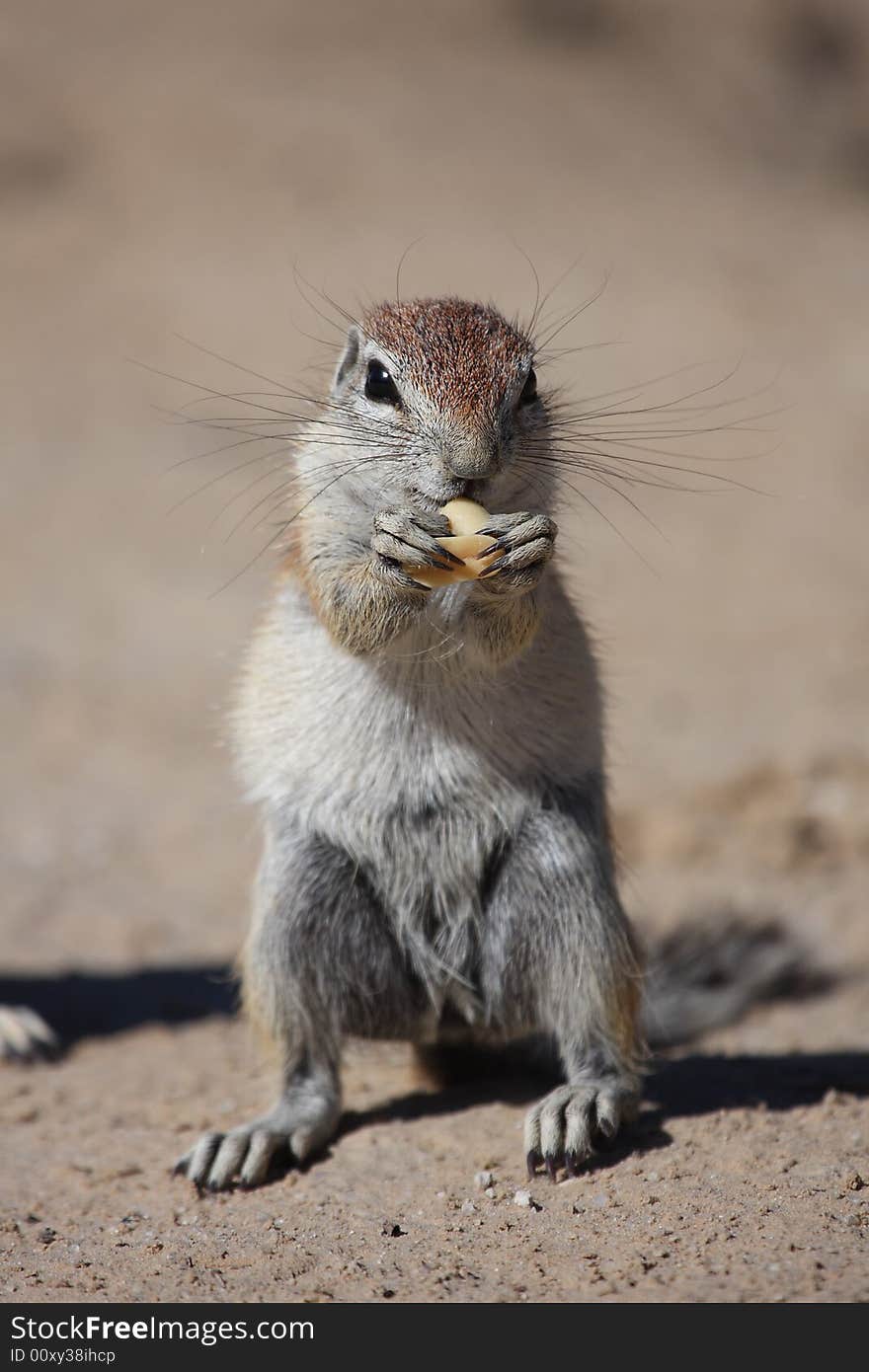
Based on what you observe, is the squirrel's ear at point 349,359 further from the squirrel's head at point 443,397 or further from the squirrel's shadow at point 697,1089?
the squirrel's shadow at point 697,1089

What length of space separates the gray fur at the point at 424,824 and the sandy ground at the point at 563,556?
31cm

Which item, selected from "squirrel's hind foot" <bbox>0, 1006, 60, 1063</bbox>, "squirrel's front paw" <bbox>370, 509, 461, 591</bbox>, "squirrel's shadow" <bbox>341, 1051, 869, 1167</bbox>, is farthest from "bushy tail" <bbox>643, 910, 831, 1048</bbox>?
"squirrel's front paw" <bbox>370, 509, 461, 591</bbox>

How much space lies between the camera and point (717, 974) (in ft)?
17.4

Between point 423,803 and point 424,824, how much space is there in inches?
2.1

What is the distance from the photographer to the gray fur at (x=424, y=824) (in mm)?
3777

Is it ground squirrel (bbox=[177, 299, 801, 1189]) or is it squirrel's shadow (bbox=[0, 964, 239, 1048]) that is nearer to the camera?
ground squirrel (bbox=[177, 299, 801, 1189])

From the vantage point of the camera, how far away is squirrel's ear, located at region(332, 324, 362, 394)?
13.5 feet

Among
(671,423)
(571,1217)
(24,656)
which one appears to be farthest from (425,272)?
(571,1217)

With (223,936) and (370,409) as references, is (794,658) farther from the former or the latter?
(370,409)

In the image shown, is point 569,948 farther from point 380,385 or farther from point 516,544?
point 380,385

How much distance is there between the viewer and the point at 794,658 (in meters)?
8.45

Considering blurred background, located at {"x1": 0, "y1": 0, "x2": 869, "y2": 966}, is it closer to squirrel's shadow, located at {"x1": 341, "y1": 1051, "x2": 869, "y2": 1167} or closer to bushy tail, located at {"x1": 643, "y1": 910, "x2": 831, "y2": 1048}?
bushy tail, located at {"x1": 643, "y1": 910, "x2": 831, "y2": 1048}

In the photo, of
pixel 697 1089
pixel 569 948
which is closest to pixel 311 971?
pixel 569 948

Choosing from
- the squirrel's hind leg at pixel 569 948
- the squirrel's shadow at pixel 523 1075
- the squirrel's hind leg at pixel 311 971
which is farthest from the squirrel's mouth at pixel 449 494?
the squirrel's shadow at pixel 523 1075
